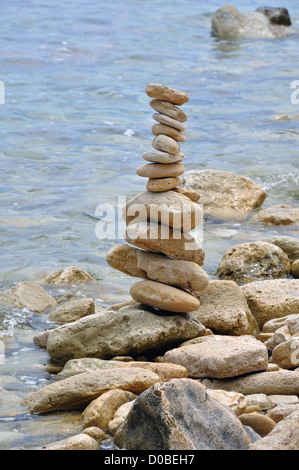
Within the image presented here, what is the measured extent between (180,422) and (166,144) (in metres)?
2.63

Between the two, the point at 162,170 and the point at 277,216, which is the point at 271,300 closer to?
the point at 162,170

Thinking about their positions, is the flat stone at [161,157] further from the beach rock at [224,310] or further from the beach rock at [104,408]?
the beach rock at [104,408]

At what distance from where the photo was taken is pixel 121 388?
5039 millimetres

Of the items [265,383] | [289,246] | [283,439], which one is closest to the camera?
[283,439]

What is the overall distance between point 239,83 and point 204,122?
426cm

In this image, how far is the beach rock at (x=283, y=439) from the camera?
3.91 m

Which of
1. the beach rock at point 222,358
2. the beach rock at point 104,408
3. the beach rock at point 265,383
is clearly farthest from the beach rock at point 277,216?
the beach rock at point 104,408

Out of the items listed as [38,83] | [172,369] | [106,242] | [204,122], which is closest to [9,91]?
[38,83]

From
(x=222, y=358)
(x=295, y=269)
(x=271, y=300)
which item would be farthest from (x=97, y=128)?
(x=222, y=358)

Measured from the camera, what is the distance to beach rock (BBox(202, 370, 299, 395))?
16.9 ft

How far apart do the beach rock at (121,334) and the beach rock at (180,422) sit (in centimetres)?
171

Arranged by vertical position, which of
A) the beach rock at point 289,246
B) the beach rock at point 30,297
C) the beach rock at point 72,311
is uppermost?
the beach rock at point 72,311

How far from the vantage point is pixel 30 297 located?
295 inches
